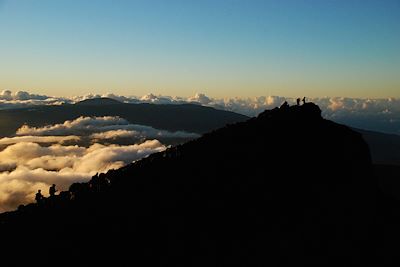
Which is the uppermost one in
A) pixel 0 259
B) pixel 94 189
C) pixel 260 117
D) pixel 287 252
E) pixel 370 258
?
pixel 260 117

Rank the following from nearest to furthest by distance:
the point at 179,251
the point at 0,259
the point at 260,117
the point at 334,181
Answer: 1. the point at 0,259
2. the point at 179,251
3. the point at 334,181
4. the point at 260,117

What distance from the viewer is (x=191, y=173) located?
132 feet

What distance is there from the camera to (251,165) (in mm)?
43562

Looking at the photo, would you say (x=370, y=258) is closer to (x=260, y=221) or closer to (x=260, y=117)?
(x=260, y=221)

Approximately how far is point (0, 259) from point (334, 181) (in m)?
34.6

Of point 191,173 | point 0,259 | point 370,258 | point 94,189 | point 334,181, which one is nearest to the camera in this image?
point 0,259

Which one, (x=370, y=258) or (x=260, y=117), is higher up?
(x=260, y=117)

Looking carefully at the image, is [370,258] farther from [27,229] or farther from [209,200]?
[27,229]

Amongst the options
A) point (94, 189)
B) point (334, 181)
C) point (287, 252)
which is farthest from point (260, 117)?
point (94, 189)

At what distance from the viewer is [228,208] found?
37875 millimetres

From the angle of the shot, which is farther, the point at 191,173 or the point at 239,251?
the point at 191,173

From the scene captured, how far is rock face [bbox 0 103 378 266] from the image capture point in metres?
31.9

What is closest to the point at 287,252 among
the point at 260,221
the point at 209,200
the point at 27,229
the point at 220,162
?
the point at 260,221

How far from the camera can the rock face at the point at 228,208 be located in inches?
1256
